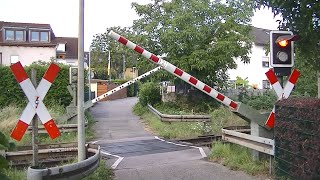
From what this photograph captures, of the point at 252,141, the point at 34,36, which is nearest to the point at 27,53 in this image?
the point at 34,36

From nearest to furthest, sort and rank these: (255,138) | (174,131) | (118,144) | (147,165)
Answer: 1. (255,138)
2. (147,165)
3. (118,144)
4. (174,131)

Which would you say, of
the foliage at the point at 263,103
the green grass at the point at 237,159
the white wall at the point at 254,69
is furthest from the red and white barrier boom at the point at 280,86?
the white wall at the point at 254,69

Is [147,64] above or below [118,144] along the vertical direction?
above

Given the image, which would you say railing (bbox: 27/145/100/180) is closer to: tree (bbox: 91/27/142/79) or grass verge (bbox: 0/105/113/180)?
grass verge (bbox: 0/105/113/180)

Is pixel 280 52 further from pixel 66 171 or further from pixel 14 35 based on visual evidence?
pixel 14 35

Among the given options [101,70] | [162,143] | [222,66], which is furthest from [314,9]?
[101,70]

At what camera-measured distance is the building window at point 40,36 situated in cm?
4975

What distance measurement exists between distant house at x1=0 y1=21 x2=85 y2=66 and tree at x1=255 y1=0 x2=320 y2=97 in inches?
1631

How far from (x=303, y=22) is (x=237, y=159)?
316 centimetres

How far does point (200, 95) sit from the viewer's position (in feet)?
72.7

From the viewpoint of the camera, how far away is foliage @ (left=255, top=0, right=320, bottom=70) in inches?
248

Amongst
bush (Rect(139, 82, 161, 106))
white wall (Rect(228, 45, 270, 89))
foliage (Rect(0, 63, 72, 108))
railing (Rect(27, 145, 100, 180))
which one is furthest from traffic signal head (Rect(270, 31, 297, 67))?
white wall (Rect(228, 45, 270, 89))

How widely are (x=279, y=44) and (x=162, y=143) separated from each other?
Answer: 747cm

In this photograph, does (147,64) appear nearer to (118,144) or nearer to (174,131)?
(174,131)
